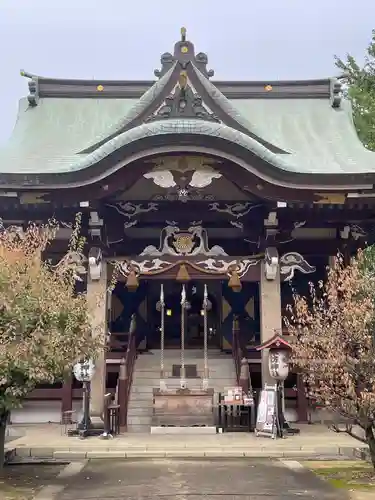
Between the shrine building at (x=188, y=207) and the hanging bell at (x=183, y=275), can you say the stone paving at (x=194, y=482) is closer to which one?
the shrine building at (x=188, y=207)

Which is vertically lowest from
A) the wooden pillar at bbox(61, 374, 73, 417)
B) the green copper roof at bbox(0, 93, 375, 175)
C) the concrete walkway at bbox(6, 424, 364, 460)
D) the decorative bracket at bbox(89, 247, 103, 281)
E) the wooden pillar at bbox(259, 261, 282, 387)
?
the concrete walkway at bbox(6, 424, 364, 460)

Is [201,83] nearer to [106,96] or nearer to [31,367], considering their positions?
[106,96]

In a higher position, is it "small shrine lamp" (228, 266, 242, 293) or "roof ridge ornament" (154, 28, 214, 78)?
"roof ridge ornament" (154, 28, 214, 78)

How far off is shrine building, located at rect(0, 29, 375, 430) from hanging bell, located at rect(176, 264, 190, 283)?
0.03 meters

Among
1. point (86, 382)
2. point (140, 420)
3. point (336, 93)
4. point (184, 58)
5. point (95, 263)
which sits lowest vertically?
point (140, 420)

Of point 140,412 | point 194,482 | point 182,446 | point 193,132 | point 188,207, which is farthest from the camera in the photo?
point 188,207

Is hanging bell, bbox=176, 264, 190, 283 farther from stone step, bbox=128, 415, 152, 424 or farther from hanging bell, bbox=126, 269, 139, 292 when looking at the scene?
stone step, bbox=128, 415, 152, 424

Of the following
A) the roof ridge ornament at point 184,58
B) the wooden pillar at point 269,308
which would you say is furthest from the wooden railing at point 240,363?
the roof ridge ornament at point 184,58

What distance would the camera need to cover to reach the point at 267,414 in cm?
1239

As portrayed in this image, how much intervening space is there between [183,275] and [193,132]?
3.27 meters

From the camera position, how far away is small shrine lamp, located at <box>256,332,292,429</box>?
1270 cm

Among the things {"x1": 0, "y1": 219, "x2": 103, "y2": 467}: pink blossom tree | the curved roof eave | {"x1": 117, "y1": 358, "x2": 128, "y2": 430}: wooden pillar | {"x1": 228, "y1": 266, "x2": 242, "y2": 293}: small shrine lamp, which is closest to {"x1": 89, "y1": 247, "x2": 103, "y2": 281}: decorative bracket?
the curved roof eave

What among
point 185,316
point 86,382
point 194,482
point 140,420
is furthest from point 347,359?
point 185,316

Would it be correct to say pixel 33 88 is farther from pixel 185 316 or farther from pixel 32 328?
pixel 32 328
